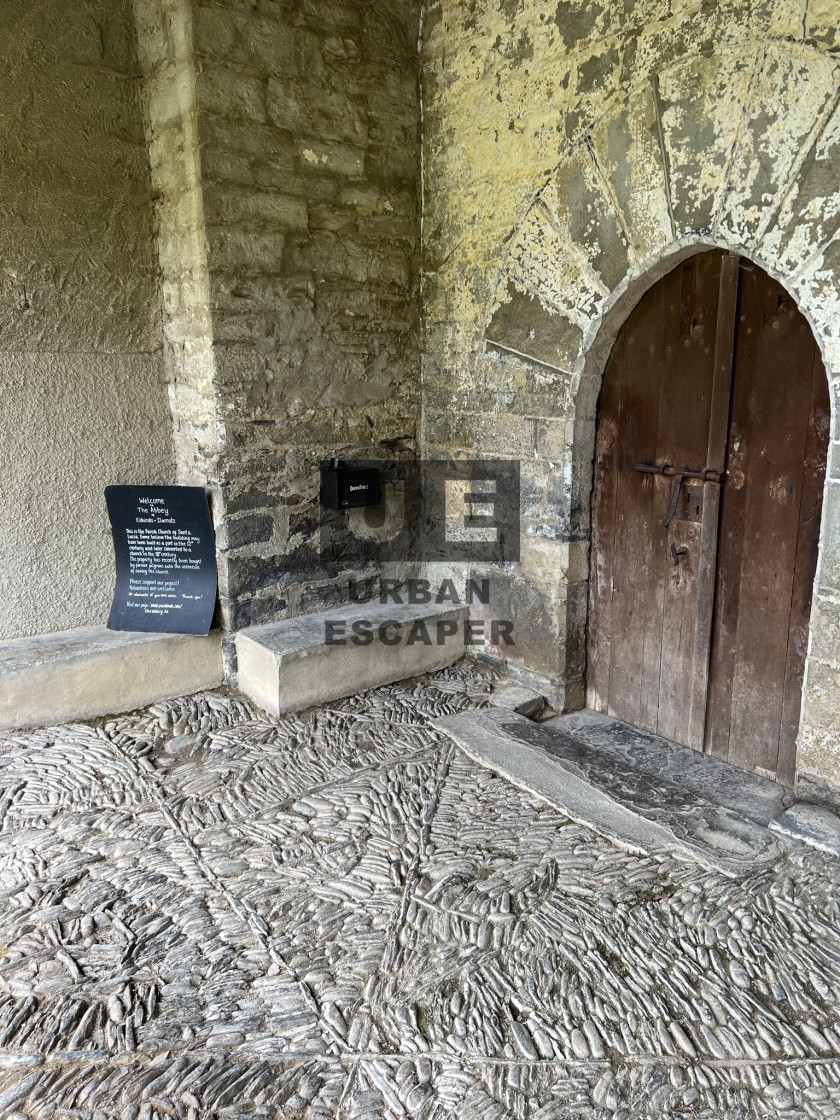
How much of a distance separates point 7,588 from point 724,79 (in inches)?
131

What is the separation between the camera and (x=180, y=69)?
3.13m

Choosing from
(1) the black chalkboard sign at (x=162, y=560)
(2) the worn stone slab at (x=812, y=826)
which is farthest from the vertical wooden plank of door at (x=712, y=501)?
(1) the black chalkboard sign at (x=162, y=560)

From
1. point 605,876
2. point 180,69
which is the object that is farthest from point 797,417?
point 180,69

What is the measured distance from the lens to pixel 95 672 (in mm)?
3307

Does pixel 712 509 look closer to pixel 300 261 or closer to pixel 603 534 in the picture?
pixel 603 534

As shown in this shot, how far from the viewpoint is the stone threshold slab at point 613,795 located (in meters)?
2.47

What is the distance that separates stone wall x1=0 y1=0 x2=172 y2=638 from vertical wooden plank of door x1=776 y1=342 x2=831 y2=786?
9.05 ft

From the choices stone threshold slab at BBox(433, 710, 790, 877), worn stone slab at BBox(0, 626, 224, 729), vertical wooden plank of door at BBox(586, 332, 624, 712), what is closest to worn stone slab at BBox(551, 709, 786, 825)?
stone threshold slab at BBox(433, 710, 790, 877)

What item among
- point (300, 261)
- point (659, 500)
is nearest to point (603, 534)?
point (659, 500)

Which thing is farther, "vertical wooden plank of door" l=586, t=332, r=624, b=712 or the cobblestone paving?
"vertical wooden plank of door" l=586, t=332, r=624, b=712

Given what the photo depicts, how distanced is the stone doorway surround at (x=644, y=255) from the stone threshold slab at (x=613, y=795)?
34 cm

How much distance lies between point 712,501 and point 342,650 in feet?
5.66

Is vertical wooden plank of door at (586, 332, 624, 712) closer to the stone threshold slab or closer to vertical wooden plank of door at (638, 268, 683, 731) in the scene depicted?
vertical wooden plank of door at (638, 268, 683, 731)

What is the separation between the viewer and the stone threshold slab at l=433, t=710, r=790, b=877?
2473 millimetres
